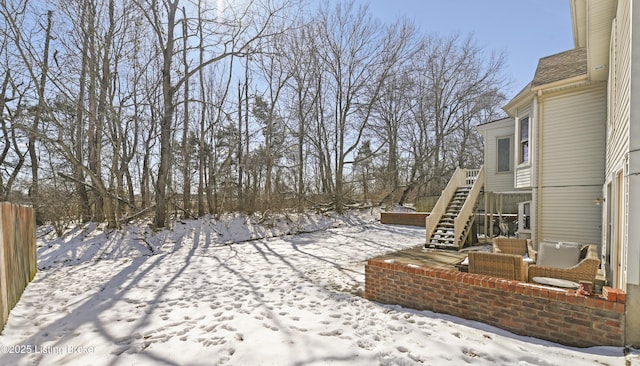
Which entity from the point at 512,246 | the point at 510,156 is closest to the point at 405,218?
the point at 510,156

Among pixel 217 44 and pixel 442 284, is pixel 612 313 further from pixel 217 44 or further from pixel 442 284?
pixel 217 44

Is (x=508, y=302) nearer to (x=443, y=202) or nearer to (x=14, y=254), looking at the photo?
(x=14, y=254)

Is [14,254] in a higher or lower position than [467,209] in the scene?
lower

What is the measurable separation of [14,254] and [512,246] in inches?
364

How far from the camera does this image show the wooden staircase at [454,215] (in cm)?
923

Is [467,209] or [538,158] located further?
[467,209]

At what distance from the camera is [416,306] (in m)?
4.22

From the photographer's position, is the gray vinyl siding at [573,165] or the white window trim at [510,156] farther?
the white window trim at [510,156]

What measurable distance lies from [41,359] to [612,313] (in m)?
5.69

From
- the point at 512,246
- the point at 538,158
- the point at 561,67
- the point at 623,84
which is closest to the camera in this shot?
the point at 623,84

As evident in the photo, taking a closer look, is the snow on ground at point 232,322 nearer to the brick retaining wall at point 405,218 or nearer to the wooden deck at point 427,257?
the wooden deck at point 427,257

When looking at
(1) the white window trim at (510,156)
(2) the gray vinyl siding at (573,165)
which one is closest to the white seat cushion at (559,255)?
(2) the gray vinyl siding at (573,165)

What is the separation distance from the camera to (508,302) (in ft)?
11.5

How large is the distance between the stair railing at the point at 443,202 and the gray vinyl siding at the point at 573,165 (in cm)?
287
